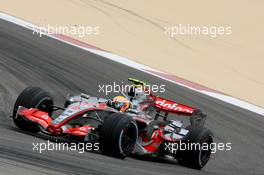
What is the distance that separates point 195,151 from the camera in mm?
11969

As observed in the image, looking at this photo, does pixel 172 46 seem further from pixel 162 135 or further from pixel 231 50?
pixel 162 135

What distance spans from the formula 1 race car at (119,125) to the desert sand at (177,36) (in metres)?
10.8

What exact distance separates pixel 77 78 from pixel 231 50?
44.6 ft

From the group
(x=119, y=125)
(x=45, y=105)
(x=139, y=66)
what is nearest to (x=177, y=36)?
(x=139, y=66)

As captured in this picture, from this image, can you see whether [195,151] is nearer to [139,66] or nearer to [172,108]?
[172,108]

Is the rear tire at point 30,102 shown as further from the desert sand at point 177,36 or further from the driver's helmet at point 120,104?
the desert sand at point 177,36

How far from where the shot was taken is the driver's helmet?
12.0 m

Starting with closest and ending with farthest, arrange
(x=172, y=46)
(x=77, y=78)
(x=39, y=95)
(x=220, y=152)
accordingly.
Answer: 1. (x=39, y=95)
2. (x=220, y=152)
3. (x=77, y=78)
4. (x=172, y=46)

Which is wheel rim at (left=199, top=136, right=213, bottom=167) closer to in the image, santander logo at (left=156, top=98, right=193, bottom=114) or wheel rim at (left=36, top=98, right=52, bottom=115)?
santander logo at (left=156, top=98, right=193, bottom=114)

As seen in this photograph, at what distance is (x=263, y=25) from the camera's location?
115 ft

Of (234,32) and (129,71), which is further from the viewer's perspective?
(234,32)

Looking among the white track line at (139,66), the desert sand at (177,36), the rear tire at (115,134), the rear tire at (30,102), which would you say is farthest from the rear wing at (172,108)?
the desert sand at (177,36)

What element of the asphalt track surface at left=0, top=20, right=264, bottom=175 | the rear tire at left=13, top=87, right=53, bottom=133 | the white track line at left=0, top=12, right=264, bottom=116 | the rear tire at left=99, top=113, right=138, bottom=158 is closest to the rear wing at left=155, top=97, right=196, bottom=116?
the asphalt track surface at left=0, top=20, right=264, bottom=175

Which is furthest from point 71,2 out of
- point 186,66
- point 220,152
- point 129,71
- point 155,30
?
point 220,152
